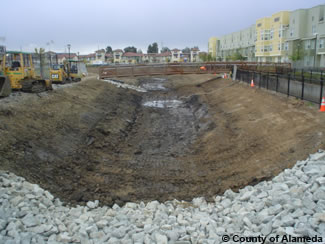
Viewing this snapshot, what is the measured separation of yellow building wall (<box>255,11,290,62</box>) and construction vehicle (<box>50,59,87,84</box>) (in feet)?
156

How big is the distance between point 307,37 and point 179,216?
5887 cm

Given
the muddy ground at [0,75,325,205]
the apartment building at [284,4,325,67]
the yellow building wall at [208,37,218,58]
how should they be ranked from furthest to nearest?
the yellow building wall at [208,37,218,58] < the apartment building at [284,4,325,67] < the muddy ground at [0,75,325,205]

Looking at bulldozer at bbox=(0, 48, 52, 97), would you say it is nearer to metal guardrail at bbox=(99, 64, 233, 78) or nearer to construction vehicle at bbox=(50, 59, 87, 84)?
construction vehicle at bbox=(50, 59, 87, 84)

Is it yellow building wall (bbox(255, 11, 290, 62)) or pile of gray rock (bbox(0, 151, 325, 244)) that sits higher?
yellow building wall (bbox(255, 11, 290, 62))

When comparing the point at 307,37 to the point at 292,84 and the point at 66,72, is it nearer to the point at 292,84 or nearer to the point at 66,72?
the point at 292,84

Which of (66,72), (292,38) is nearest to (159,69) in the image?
(66,72)

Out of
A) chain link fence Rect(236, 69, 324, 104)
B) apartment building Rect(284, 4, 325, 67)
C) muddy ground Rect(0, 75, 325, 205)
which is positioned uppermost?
apartment building Rect(284, 4, 325, 67)

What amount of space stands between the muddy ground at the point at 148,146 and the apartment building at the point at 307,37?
1465 inches

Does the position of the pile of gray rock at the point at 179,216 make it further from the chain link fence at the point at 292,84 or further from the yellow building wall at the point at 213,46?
the yellow building wall at the point at 213,46

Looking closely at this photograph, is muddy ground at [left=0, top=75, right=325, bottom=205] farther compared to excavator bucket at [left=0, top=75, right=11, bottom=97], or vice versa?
excavator bucket at [left=0, top=75, right=11, bottom=97]

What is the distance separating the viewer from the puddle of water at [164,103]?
31.1 m

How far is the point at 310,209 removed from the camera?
21.9ft

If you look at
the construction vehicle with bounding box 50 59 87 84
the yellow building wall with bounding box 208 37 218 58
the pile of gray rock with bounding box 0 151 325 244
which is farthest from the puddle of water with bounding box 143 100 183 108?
the yellow building wall with bounding box 208 37 218 58

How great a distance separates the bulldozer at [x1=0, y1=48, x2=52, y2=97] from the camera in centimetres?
1905
